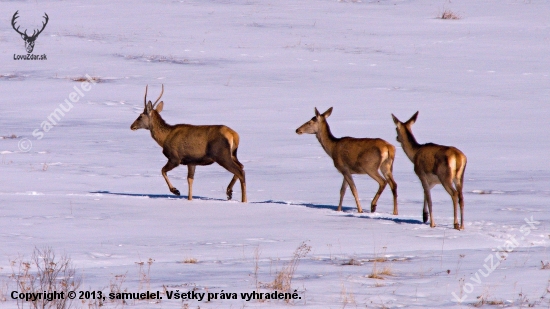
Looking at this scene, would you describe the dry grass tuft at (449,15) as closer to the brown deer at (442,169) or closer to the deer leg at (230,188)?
the deer leg at (230,188)

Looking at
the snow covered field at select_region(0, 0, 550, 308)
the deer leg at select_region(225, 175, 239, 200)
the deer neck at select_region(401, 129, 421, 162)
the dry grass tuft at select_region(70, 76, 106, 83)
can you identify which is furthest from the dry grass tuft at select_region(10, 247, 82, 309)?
the dry grass tuft at select_region(70, 76, 106, 83)

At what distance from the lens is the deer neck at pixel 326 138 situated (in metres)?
14.0

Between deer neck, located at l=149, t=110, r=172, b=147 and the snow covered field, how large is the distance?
3.20 feet

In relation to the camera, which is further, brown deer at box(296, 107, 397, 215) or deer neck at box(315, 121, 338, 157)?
deer neck at box(315, 121, 338, 157)

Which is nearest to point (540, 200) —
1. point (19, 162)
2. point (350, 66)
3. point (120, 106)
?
point (19, 162)

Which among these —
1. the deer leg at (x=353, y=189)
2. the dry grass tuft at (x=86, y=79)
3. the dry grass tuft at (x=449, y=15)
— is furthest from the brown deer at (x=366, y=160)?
the dry grass tuft at (x=449, y=15)

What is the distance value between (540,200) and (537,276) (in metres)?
6.32

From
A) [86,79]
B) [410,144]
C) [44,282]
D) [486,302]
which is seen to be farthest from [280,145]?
[486,302]

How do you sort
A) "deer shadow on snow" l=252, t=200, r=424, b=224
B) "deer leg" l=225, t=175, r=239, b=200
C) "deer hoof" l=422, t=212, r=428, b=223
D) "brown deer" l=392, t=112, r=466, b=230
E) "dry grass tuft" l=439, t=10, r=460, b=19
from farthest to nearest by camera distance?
"dry grass tuft" l=439, t=10, r=460, b=19 < "deer leg" l=225, t=175, r=239, b=200 < "deer shadow on snow" l=252, t=200, r=424, b=224 < "deer hoof" l=422, t=212, r=428, b=223 < "brown deer" l=392, t=112, r=466, b=230

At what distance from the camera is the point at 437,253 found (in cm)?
1004

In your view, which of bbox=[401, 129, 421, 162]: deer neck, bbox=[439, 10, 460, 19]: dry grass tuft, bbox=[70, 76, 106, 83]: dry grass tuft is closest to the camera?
bbox=[401, 129, 421, 162]: deer neck

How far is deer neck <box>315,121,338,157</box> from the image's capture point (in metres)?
14.0

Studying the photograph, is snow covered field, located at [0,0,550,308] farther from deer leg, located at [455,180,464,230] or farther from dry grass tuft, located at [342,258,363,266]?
deer leg, located at [455,180,464,230]

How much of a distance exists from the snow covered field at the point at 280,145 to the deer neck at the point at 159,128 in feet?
3.20
